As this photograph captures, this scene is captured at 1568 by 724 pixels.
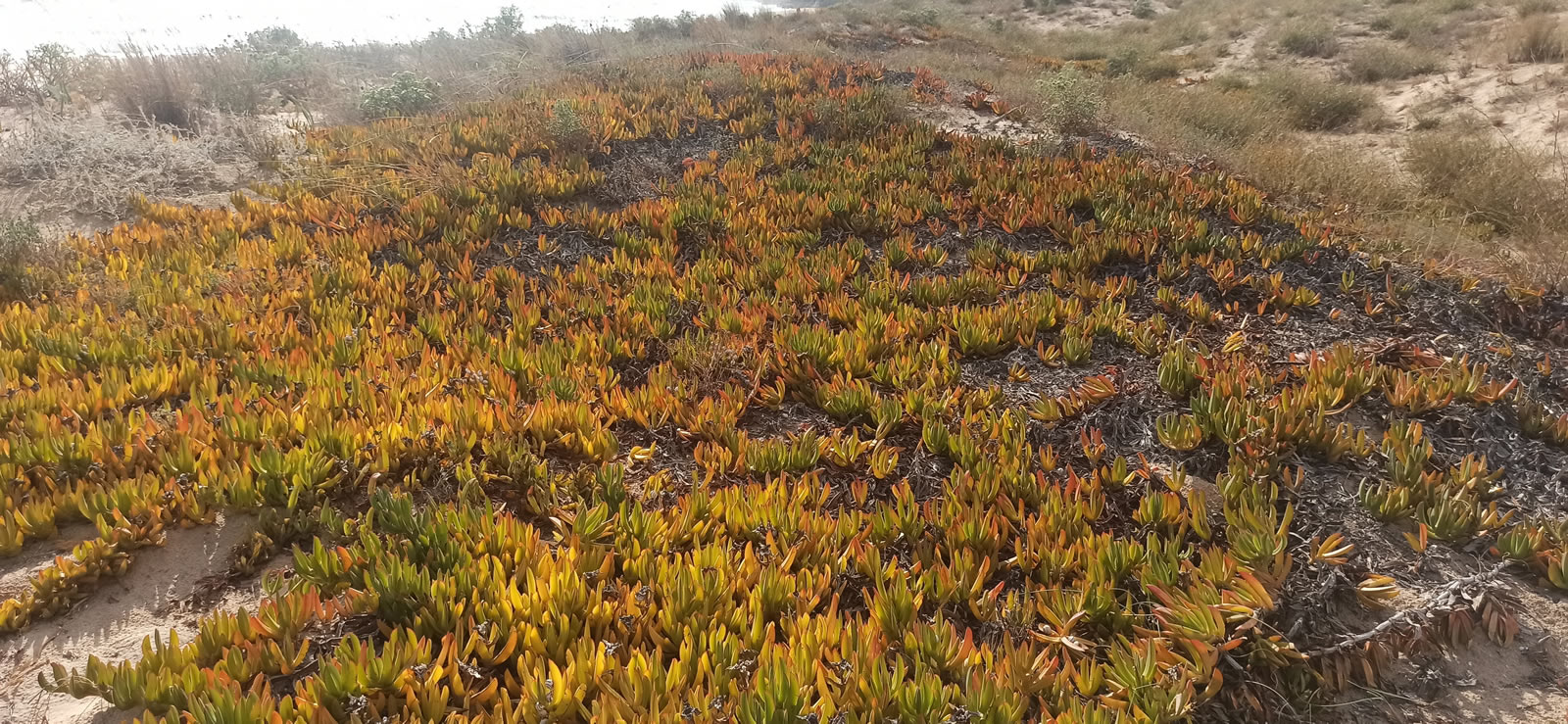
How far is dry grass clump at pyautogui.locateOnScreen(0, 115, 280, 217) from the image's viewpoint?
21.7 ft

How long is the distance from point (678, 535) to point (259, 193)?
666 cm

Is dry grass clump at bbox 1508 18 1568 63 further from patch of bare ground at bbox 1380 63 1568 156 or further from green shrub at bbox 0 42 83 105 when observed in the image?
green shrub at bbox 0 42 83 105

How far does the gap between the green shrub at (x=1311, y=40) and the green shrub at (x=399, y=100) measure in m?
17.6

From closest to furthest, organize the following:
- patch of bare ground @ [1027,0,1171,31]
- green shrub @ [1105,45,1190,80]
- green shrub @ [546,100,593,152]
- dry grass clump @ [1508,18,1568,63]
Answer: green shrub @ [546,100,593,152] < dry grass clump @ [1508,18,1568,63] < green shrub @ [1105,45,1190,80] < patch of bare ground @ [1027,0,1171,31]

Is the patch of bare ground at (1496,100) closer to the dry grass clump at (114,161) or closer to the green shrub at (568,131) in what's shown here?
the green shrub at (568,131)

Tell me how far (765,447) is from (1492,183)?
7922 mm

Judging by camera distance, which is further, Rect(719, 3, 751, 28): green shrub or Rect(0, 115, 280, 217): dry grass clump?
Rect(719, 3, 751, 28): green shrub

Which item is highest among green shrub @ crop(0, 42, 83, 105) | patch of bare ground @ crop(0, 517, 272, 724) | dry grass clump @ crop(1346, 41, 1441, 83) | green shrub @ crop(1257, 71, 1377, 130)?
green shrub @ crop(0, 42, 83, 105)

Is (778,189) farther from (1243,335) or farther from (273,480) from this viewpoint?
(273,480)

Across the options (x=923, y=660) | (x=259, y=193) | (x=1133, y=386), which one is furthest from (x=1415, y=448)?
(x=259, y=193)

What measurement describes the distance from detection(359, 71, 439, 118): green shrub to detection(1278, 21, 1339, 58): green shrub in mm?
17610

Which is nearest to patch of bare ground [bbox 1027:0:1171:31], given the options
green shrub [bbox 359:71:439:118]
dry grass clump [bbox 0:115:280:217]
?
green shrub [bbox 359:71:439:118]

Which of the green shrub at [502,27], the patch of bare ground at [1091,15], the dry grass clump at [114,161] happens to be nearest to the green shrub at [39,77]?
the dry grass clump at [114,161]

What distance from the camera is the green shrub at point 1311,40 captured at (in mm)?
15383
